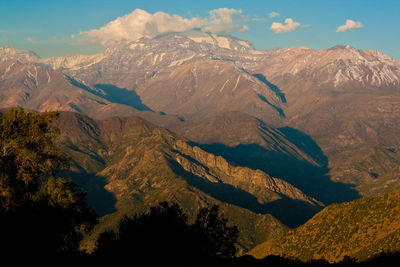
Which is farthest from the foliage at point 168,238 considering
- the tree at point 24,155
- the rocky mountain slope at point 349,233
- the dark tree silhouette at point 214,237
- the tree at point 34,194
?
the rocky mountain slope at point 349,233

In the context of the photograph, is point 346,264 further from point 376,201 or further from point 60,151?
point 60,151

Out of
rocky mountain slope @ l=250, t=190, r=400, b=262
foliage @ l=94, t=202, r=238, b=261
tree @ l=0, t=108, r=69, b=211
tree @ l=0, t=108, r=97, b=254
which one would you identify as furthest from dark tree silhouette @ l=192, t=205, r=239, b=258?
tree @ l=0, t=108, r=69, b=211

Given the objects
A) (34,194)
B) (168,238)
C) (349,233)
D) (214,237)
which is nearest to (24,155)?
(34,194)

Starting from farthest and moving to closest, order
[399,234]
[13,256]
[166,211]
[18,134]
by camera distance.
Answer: [166,211], [399,234], [18,134], [13,256]

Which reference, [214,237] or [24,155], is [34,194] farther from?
[214,237]

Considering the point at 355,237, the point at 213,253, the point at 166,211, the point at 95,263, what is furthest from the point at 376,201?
the point at 95,263

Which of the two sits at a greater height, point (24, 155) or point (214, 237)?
point (24, 155)
